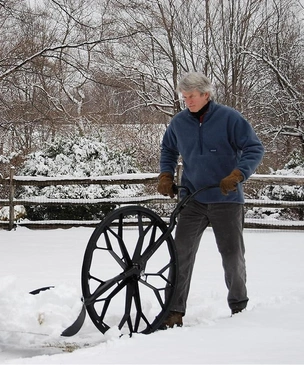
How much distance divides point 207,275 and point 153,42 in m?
14.4

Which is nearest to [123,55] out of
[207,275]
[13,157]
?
[13,157]

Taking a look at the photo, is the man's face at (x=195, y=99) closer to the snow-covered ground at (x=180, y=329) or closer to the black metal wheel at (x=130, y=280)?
the black metal wheel at (x=130, y=280)

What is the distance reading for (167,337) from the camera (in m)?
3.24

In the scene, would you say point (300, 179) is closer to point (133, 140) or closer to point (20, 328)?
point (20, 328)

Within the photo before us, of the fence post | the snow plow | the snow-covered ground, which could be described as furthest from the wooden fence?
the snow plow

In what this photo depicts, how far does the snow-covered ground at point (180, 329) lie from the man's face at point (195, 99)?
1291 mm

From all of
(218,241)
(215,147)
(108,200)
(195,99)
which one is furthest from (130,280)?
(108,200)

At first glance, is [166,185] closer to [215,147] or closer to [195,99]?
[215,147]

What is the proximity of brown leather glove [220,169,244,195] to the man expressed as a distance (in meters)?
0.08

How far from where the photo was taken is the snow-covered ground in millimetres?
2871

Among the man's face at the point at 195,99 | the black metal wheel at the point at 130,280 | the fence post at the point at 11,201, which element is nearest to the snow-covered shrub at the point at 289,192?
the fence post at the point at 11,201

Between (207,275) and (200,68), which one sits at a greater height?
→ (200,68)

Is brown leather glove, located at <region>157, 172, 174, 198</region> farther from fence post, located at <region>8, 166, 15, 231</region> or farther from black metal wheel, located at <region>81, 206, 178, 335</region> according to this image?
fence post, located at <region>8, 166, 15, 231</region>

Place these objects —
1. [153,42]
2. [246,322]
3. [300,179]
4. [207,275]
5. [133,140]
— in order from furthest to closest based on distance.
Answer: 1. [153,42]
2. [133,140]
3. [300,179]
4. [207,275]
5. [246,322]
